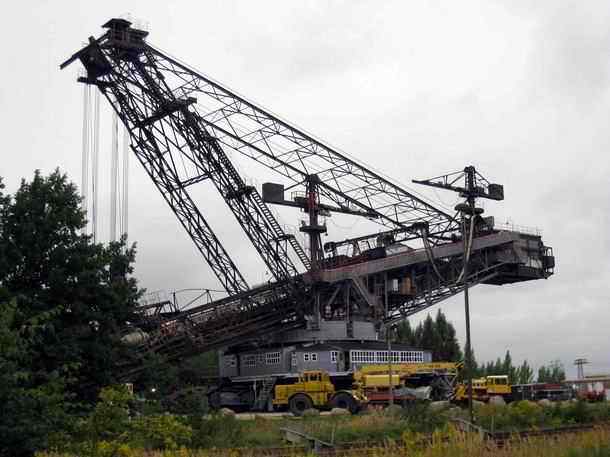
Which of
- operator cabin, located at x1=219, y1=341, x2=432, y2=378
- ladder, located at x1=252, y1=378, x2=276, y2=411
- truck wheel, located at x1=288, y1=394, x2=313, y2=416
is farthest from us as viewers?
operator cabin, located at x1=219, y1=341, x2=432, y2=378

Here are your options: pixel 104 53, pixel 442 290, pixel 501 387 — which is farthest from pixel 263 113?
pixel 501 387

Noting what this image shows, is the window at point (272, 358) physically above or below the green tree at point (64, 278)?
below

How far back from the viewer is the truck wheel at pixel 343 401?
4556 cm

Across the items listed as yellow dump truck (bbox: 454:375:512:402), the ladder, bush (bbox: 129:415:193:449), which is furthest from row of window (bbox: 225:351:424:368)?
bush (bbox: 129:415:193:449)

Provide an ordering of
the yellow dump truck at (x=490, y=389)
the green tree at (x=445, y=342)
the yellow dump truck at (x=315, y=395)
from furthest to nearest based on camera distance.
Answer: the green tree at (x=445, y=342) → the yellow dump truck at (x=490, y=389) → the yellow dump truck at (x=315, y=395)

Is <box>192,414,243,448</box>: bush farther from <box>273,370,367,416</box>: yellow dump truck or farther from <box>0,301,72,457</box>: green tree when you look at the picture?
<box>273,370,367,416</box>: yellow dump truck

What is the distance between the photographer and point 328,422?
121 feet

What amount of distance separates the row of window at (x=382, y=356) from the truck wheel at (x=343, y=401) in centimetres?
1038

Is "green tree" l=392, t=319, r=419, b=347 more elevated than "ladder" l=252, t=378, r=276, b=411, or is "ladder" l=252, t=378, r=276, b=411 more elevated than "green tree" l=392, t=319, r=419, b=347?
"green tree" l=392, t=319, r=419, b=347

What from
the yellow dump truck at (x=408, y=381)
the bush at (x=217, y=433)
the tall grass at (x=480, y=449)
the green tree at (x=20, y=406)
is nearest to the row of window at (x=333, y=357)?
the yellow dump truck at (x=408, y=381)

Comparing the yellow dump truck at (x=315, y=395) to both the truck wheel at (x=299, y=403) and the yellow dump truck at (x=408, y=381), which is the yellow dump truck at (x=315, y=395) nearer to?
the truck wheel at (x=299, y=403)

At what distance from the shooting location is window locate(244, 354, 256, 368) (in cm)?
5931

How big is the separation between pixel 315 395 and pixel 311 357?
26.6 feet

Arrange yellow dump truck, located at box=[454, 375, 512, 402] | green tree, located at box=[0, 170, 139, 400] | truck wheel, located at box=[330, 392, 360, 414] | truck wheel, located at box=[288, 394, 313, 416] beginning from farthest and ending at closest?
yellow dump truck, located at box=[454, 375, 512, 402]
truck wheel, located at box=[288, 394, 313, 416]
truck wheel, located at box=[330, 392, 360, 414]
green tree, located at box=[0, 170, 139, 400]
